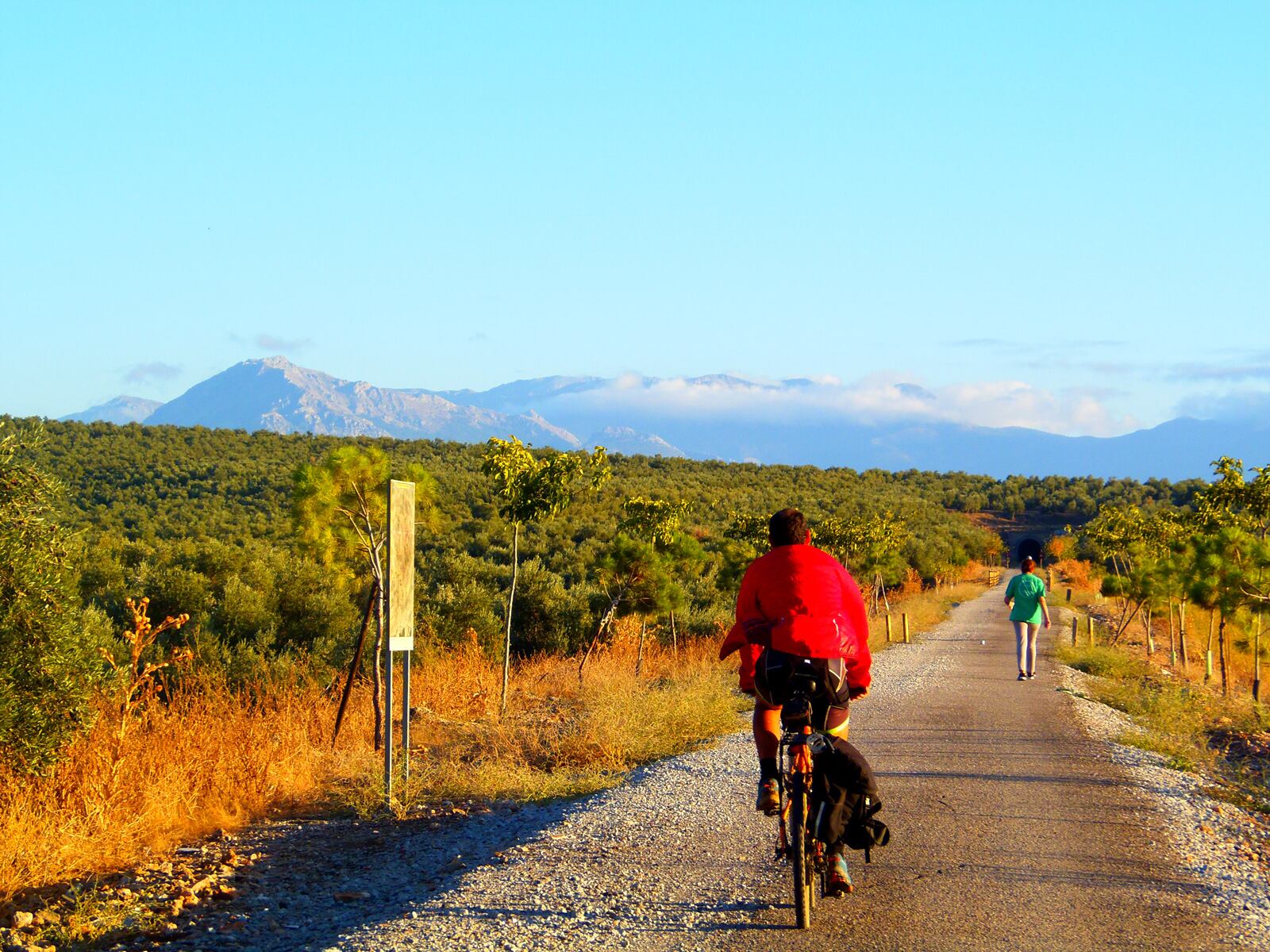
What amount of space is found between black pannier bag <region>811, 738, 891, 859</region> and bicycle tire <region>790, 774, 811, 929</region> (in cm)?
11

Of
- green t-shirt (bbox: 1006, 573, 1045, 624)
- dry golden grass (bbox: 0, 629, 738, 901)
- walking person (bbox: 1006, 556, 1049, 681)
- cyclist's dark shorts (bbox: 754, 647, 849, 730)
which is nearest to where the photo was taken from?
cyclist's dark shorts (bbox: 754, 647, 849, 730)

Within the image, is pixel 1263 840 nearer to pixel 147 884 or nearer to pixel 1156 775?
pixel 1156 775

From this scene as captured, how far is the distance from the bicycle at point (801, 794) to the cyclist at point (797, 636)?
54 mm

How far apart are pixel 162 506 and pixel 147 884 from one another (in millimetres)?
42733

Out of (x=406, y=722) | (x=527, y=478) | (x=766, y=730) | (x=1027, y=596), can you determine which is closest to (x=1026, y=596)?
(x=1027, y=596)

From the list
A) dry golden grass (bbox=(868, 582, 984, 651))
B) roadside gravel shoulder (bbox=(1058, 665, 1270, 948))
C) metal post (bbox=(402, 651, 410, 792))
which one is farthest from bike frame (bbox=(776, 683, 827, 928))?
dry golden grass (bbox=(868, 582, 984, 651))

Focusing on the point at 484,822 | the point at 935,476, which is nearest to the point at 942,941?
the point at 484,822

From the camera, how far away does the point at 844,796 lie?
5199 millimetres

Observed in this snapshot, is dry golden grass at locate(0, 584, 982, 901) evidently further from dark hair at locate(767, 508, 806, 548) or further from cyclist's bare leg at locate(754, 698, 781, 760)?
dark hair at locate(767, 508, 806, 548)

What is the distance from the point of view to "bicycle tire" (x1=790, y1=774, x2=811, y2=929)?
5090 millimetres

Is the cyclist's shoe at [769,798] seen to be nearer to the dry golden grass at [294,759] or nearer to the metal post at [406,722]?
the dry golden grass at [294,759]

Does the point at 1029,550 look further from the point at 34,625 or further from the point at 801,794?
the point at 34,625

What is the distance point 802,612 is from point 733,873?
180 centimetres

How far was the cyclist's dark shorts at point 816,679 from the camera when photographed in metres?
5.29
